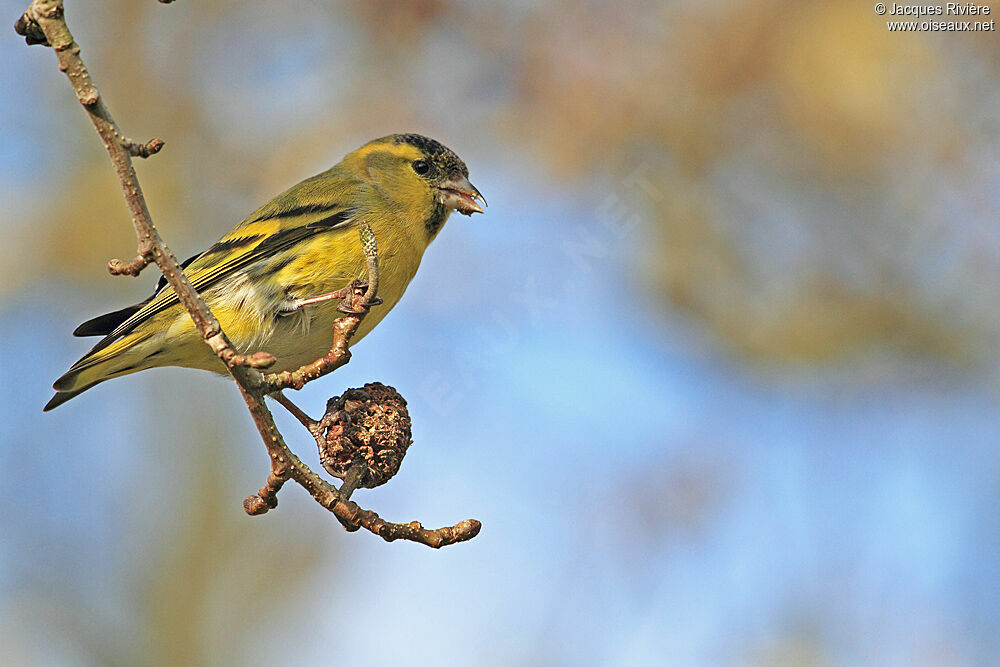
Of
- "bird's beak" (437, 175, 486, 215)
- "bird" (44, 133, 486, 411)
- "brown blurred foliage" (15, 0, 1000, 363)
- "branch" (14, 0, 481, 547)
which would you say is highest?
"brown blurred foliage" (15, 0, 1000, 363)

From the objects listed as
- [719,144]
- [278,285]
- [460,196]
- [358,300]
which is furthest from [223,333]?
[719,144]

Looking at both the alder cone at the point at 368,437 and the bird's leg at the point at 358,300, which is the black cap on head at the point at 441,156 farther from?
the bird's leg at the point at 358,300

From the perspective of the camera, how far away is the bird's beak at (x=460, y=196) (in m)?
4.50

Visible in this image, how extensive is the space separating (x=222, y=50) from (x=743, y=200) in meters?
4.60

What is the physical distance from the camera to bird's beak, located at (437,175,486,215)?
450cm

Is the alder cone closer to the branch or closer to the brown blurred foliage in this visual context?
the branch

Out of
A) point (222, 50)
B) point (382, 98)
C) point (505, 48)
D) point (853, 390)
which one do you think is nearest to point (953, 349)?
point (853, 390)

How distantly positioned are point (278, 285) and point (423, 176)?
45.8 inches

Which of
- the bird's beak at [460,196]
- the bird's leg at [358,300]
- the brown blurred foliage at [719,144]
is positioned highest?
the brown blurred foliage at [719,144]

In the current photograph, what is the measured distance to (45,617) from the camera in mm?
8055

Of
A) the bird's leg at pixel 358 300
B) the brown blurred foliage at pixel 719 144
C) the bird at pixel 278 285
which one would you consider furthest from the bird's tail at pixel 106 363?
the brown blurred foliage at pixel 719 144

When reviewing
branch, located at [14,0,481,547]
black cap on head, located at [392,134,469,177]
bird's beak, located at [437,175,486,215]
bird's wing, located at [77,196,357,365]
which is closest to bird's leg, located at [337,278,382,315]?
branch, located at [14,0,481,547]

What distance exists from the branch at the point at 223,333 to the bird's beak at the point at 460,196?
211 centimetres

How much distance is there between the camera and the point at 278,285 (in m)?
3.74
